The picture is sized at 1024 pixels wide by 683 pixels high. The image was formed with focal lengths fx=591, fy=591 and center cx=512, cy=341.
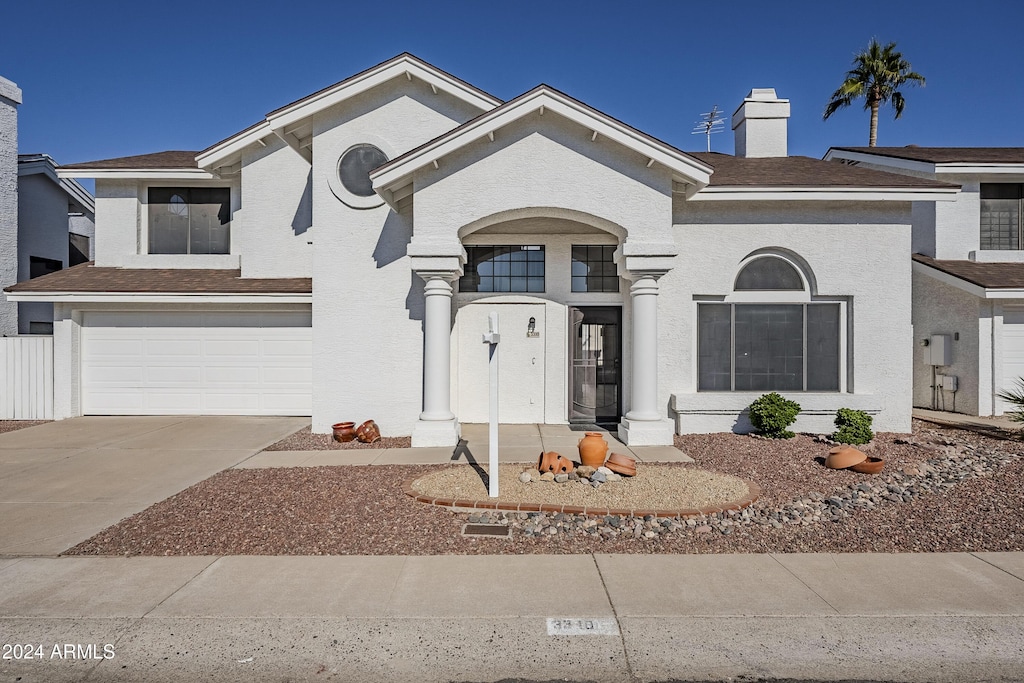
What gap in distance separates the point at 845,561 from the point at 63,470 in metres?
9.41

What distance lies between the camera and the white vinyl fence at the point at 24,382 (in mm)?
12227

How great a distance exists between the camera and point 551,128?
28.9ft

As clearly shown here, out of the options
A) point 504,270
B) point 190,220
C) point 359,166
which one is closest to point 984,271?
point 504,270

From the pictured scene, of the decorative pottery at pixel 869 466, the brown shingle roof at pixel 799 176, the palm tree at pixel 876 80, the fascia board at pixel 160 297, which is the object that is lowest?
the decorative pottery at pixel 869 466

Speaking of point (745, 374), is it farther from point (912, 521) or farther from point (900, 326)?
point (912, 521)

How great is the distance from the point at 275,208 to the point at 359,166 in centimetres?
345

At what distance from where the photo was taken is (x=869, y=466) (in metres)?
7.55

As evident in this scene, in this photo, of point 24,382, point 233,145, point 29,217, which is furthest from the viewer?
point 29,217

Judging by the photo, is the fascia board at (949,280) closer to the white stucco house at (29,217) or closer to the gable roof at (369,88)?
the gable roof at (369,88)

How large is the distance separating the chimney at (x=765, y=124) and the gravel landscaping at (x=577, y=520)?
8235 millimetres

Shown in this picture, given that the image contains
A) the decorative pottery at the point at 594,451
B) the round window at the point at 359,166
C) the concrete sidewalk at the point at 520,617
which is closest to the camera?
the concrete sidewalk at the point at 520,617

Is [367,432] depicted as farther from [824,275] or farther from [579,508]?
[824,275]

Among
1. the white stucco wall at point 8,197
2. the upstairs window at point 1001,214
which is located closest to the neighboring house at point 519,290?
the white stucco wall at point 8,197

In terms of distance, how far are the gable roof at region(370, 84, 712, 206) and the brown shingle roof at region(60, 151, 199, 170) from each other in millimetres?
7113
